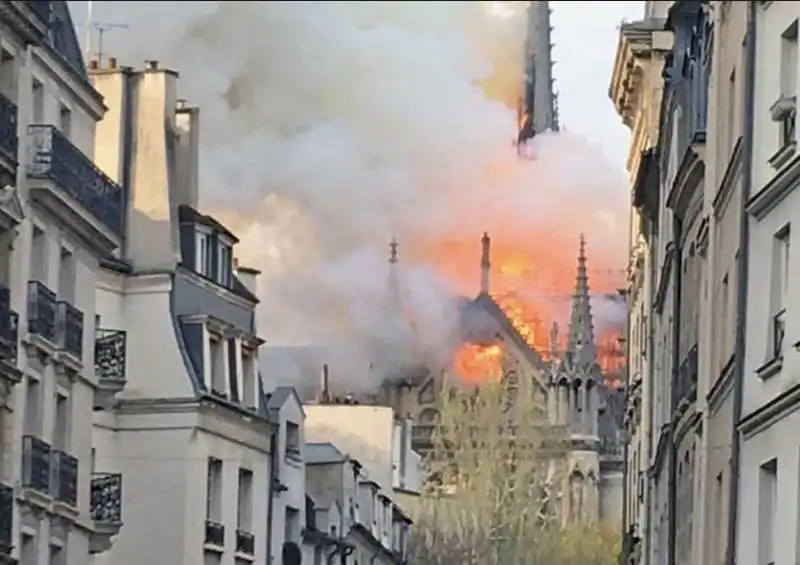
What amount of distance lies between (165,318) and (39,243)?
317 inches

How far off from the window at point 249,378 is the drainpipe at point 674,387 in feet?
27.6

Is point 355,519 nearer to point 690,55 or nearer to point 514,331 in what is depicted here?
point 514,331

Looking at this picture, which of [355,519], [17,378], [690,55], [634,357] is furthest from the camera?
[634,357]

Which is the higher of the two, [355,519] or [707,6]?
[707,6]

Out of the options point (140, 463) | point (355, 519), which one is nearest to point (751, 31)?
point (140, 463)

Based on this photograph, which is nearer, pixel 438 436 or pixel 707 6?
pixel 707 6

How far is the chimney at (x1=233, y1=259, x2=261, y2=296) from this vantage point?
50.8 meters

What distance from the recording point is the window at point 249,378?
47.1 meters

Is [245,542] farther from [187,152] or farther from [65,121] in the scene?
[65,121]

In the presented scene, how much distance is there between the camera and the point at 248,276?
5125 cm

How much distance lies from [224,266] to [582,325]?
17.6 m

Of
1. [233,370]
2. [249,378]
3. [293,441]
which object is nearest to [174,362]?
[233,370]

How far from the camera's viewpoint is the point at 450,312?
59.2m

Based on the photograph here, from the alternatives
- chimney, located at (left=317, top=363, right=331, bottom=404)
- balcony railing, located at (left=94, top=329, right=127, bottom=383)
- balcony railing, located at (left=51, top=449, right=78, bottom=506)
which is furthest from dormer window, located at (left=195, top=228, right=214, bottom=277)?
chimney, located at (left=317, top=363, right=331, bottom=404)
